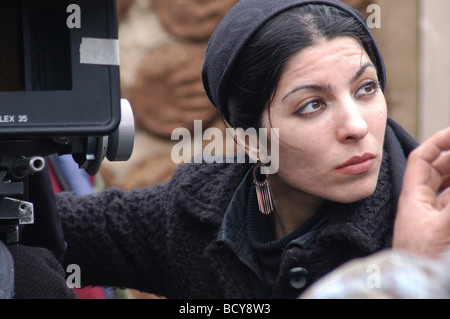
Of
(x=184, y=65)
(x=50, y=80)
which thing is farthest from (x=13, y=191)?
(x=184, y=65)

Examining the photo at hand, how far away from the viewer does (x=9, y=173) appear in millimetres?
1240

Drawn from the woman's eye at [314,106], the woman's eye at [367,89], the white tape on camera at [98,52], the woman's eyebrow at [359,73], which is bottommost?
the woman's eye at [314,106]

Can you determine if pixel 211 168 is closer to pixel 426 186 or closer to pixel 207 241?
pixel 207 241

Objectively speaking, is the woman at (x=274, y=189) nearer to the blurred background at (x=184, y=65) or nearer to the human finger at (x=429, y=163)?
the human finger at (x=429, y=163)

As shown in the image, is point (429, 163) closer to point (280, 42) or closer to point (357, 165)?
point (357, 165)

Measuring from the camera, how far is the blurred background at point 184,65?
9.61 ft

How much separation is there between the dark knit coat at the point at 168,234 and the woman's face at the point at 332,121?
11 centimetres

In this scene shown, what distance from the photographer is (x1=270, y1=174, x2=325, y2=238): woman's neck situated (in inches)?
66.3

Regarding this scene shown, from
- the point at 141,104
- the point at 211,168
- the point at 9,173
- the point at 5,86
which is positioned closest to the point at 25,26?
the point at 5,86

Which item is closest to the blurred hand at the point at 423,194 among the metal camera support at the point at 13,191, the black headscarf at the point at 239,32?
the black headscarf at the point at 239,32

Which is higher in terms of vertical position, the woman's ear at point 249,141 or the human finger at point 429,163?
the human finger at point 429,163

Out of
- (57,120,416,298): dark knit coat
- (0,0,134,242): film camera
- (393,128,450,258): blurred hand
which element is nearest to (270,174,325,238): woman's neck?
(57,120,416,298): dark knit coat

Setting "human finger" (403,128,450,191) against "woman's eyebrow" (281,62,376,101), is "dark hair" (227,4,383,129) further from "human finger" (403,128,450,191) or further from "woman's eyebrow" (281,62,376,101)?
"human finger" (403,128,450,191)
